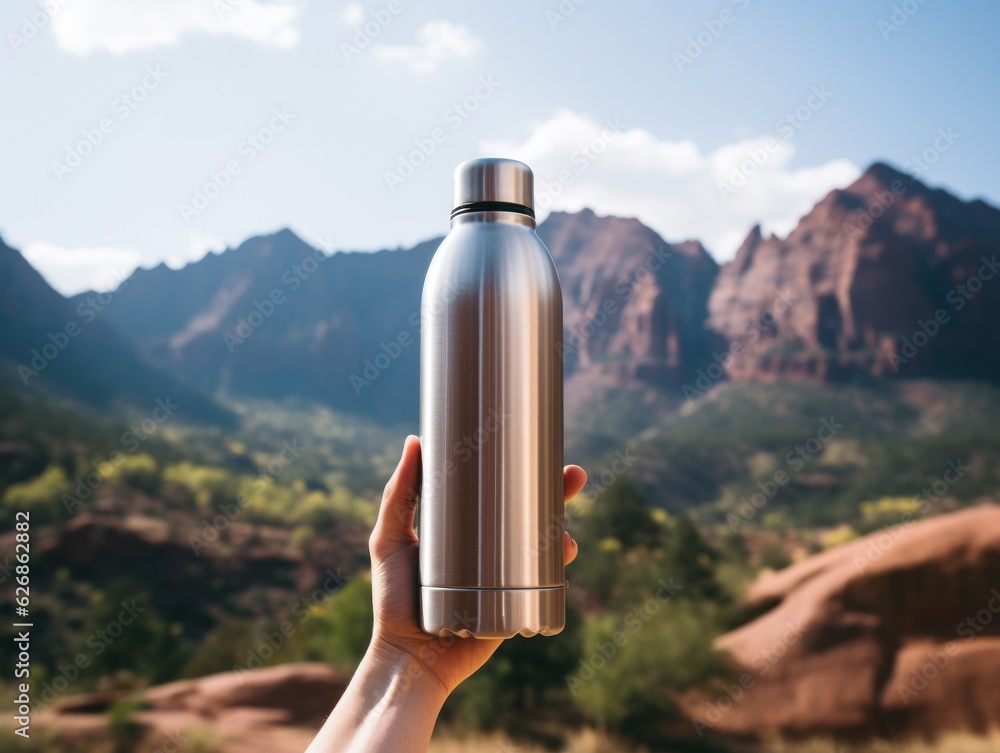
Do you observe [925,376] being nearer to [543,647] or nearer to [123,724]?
[543,647]

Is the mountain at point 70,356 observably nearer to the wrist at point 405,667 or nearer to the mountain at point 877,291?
the wrist at point 405,667

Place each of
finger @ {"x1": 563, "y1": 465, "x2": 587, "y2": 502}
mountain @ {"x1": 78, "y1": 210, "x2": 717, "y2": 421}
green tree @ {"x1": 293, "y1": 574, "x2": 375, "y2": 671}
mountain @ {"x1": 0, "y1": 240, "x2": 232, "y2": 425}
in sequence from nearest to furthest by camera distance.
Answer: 1. finger @ {"x1": 563, "y1": 465, "x2": 587, "y2": 502}
2. green tree @ {"x1": 293, "y1": 574, "x2": 375, "y2": 671}
3. mountain @ {"x1": 0, "y1": 240, "x2": 232, "y2": 425}
4. mountain @ {"x1": 78, "y1": 210, "x2": 717, "y2": 421}

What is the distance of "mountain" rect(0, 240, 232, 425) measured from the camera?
111 feet

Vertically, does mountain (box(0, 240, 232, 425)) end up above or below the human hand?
Result: above

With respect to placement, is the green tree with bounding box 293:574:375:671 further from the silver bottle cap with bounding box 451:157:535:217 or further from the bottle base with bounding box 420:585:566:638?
the silver bottle cap with bounding box 451:157:535:217

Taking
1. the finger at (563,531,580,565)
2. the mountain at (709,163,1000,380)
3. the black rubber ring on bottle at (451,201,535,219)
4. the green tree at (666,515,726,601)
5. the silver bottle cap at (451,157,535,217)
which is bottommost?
the green tree at (666,515,726,601)

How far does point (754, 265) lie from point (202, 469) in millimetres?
62157

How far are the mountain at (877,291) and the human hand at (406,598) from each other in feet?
179

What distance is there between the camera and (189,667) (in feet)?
52.4

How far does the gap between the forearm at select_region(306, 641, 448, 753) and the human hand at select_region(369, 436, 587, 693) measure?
14 millimetres

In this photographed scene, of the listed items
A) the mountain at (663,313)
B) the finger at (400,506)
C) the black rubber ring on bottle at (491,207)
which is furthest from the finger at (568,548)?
the mountain at (663,313)

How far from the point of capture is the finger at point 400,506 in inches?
76.7

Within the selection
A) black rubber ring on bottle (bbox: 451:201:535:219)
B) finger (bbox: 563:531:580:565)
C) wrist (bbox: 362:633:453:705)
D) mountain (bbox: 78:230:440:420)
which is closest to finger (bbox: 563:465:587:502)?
finger (bbox: 563:531:580:565)

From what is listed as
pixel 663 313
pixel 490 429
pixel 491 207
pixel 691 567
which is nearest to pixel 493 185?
pixel 491 207
